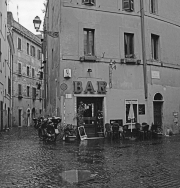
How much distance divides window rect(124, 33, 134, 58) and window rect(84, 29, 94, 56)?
87.3 inches

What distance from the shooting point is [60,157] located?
393 inches

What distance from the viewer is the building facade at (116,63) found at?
16.8 m

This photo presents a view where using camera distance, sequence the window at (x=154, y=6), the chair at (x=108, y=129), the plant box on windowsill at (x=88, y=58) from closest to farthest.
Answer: the chair at (x=108, y=129)
the plant box on windowsill at (x=88, y=58)
the window at (x=154, y=6)

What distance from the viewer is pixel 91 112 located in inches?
676

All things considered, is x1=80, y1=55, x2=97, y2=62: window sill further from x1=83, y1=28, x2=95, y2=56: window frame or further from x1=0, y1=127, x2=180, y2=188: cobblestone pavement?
x1=0, y1=127, x2=180, y2=188: cobblestone pavement

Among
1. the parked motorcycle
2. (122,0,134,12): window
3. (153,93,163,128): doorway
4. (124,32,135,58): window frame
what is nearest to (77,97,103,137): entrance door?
the parked motorcycle

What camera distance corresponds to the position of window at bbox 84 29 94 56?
57.1 ft

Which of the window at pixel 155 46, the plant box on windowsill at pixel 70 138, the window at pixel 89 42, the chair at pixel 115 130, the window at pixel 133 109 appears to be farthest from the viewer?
the window at pixel 155 46

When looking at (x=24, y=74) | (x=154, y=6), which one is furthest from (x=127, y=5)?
(x=24, y=74)

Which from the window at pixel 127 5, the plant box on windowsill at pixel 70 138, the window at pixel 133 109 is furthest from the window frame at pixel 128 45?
the plant box on windowsill at pixel 70 138

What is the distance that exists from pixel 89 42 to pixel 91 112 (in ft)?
13.0

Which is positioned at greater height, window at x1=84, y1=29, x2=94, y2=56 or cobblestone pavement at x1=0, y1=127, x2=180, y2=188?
window at x1=84, y1=29, x2=94, y2=56

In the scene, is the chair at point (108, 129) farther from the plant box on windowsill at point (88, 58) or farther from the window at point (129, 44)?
the window at point (129, 44)

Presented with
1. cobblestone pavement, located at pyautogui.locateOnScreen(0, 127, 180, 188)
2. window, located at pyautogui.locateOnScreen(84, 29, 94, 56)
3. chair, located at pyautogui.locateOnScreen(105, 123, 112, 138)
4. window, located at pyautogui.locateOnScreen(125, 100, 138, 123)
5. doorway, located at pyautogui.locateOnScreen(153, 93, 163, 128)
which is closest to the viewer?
cobblestone pavement, located at pyautogui.locateOnScreen(0, 127, 180, 188)
